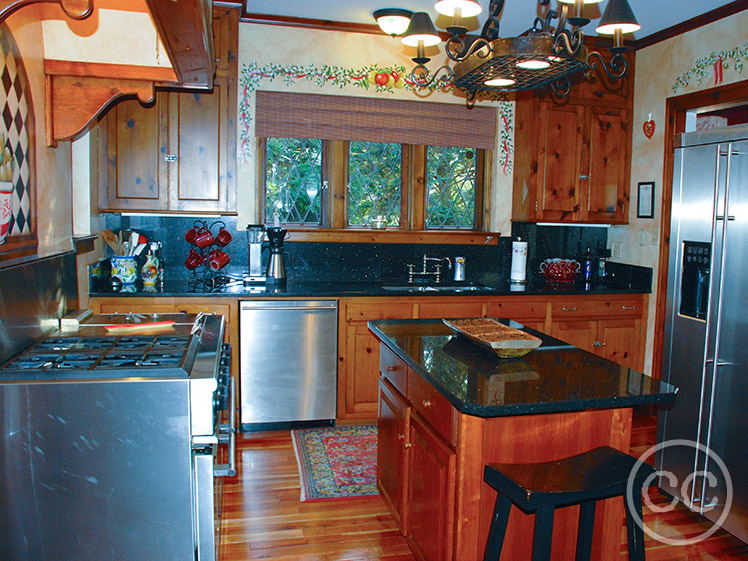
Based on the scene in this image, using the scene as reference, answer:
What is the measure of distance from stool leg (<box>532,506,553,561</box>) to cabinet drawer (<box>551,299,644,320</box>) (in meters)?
2.80

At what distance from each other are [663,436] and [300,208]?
2.72 meters

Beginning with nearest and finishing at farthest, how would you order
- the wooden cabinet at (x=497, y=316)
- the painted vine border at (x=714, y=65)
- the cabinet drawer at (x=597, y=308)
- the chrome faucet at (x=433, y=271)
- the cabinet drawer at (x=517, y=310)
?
the painted vine border at (x=714, y=65) → the wooden cabinet at (x=497, y=316) → the cabinet drawer at (x=517, y=310) → the cabinet drawer at (x=597, y=308) → the chrome faucet at (x=433, y=271)

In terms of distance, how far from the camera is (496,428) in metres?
1.98

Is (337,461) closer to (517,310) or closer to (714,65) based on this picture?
(517,310)

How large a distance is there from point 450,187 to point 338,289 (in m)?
1.30

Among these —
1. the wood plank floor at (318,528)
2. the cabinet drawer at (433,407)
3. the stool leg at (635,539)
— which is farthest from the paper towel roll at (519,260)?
the stool leg at (635,539)

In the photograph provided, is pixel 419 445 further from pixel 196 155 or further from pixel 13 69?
pixel 196 155

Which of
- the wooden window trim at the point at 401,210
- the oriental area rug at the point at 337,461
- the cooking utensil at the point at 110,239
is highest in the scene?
the wooden window trim at the point at 401,210

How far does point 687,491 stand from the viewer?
121 inches

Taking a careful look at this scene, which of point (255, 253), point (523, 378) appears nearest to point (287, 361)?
Result: point (255, 253)

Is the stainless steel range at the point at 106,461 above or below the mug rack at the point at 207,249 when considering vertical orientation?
below

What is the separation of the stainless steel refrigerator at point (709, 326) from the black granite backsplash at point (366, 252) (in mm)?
1729

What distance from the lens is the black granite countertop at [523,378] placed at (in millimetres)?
1849

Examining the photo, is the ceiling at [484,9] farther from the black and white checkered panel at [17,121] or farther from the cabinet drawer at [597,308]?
the black and white checkered panel at [17,121]
